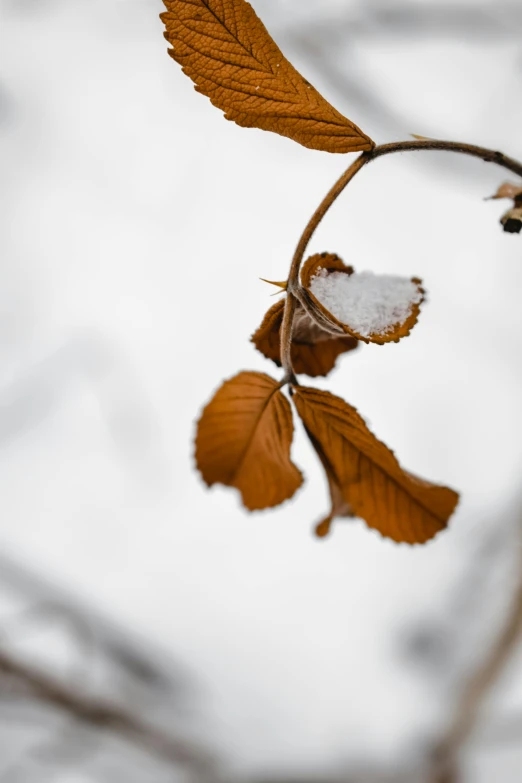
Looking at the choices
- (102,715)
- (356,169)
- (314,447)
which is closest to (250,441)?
(314,447)

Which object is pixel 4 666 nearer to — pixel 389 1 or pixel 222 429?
pixel 222 429

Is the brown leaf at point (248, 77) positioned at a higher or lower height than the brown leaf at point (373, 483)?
higher

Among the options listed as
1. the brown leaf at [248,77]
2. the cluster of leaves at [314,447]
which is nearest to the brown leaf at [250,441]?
the cluster of leaves at [314,447]

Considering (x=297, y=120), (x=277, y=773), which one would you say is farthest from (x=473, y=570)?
(x=297, y=120)

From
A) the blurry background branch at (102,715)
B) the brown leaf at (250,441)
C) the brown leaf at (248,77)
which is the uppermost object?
the brown leaf at (248,77)

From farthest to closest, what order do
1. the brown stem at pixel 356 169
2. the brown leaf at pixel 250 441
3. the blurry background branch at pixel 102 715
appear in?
the blurry background branch at pixel 102 715
the brown leaf at pixel 250 441
the brown stem at pixel 356 169

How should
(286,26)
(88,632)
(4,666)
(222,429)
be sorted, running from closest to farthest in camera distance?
(222,429), (286,26), (4,666), (88,632)

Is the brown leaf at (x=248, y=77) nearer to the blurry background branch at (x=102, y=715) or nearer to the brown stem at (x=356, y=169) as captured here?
the brown stem at (x=356, y=169)

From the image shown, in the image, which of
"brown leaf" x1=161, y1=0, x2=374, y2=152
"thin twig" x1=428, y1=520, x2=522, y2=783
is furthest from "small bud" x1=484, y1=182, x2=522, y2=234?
"thin twig" x1=428, y1=520, x2=522, y2=783
